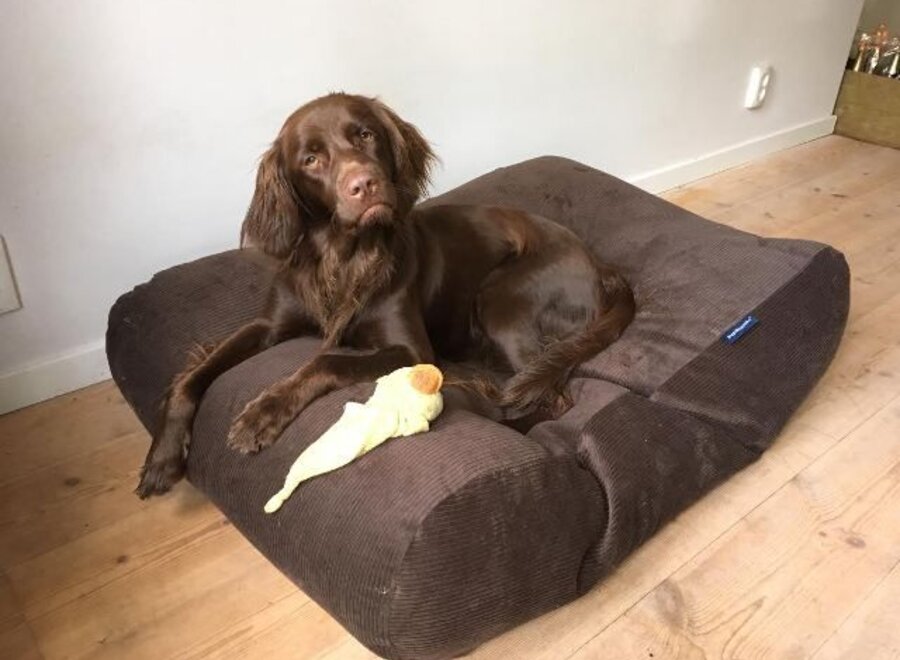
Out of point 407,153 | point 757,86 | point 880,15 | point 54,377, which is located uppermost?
point 407,153

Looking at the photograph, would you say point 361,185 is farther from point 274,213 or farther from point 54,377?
point 54,377

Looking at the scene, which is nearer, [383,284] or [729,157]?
[383,284]

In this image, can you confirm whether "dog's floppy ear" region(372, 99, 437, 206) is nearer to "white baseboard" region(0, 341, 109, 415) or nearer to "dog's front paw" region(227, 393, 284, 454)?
"dog's front paw" region(227, 393, 284, 454)

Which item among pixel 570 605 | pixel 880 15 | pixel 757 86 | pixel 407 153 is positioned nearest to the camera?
pixel 570 605

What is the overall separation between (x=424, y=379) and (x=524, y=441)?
19 centimetres

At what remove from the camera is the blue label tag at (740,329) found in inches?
64.6

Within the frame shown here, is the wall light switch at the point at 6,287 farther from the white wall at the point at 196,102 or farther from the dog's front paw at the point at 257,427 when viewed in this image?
the dog's front paw at the point at 257,427

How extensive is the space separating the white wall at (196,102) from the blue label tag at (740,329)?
1.02 meters

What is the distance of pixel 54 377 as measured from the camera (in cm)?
185

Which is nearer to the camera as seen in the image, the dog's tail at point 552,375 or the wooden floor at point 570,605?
the wooden floor at point 570,605

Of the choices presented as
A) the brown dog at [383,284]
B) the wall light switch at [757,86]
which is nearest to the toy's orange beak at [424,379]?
the brown dog at [383,284]

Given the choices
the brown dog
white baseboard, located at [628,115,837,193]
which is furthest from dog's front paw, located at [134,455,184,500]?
white baseboard, located at [628,115,837,193]

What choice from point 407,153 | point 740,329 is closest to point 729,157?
point 740,329

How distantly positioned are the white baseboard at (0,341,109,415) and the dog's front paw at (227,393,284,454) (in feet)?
2.42
